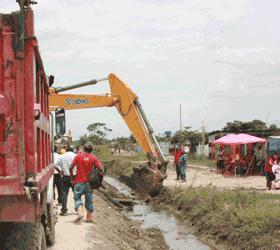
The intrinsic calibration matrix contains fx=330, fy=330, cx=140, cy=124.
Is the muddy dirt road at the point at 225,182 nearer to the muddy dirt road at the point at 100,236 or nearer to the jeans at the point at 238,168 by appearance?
the jeans at the point at 238,168

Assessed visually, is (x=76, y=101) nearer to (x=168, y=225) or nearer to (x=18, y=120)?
(x=168, y=225)

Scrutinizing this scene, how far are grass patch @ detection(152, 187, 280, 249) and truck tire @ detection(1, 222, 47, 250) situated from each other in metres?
4.72

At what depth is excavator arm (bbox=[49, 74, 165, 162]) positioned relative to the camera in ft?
41.7

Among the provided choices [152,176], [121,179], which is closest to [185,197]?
[152,176]

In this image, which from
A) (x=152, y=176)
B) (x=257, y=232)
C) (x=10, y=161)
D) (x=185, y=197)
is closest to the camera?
(x=10, y=161)

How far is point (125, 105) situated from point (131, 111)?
0.42 metres

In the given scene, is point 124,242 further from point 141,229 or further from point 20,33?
point 20,33

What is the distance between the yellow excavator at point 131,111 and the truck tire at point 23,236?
9272mm

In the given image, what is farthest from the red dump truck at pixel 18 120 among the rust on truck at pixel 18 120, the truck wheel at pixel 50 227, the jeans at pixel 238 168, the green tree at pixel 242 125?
the green tree at pixel 242 125

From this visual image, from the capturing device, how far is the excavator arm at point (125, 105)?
12.7 m

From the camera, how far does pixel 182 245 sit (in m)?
8.55

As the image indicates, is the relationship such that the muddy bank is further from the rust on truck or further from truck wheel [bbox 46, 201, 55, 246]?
the rust on truck

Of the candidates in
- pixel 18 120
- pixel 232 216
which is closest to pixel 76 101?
pixel 232 216

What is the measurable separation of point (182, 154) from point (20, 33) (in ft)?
42.1
